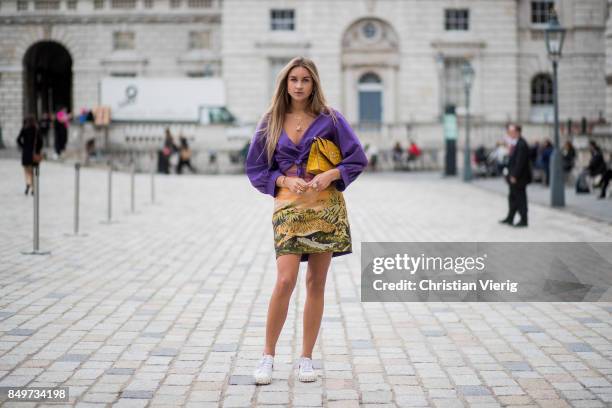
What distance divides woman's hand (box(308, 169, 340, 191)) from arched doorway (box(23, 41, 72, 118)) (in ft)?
149

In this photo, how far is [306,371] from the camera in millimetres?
5273

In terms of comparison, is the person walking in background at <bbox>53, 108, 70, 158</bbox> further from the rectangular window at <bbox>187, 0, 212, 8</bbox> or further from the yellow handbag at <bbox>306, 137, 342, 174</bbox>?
the yellow handbag at <bbox>306, 137, 342, 174</bbox>

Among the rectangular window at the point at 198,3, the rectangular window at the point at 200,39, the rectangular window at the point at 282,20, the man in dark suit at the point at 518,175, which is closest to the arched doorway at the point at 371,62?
the rectangular window at the point at 282,20

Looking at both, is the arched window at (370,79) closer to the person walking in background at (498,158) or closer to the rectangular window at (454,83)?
the rectangular window at (454,83)

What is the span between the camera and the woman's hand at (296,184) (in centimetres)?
506

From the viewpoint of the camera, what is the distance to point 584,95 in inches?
1678

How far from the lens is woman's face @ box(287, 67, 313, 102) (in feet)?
17.1

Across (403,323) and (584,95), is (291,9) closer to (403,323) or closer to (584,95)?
(584,95)

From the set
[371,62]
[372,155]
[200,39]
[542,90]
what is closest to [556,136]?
[372,155]

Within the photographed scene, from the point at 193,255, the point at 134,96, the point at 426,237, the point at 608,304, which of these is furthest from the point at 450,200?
the point at 134,96

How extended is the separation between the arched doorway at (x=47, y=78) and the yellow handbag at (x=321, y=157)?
45.2 metres

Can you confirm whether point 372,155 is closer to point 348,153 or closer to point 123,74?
point 123,74

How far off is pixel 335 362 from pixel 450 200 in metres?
15.7

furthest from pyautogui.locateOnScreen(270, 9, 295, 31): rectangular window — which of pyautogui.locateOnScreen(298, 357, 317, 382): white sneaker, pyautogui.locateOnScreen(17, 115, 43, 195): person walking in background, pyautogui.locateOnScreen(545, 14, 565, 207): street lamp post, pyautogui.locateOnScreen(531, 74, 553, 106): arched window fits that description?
pyautogui.locateOnScreen(298, 357, 317, 382): white sneaker
